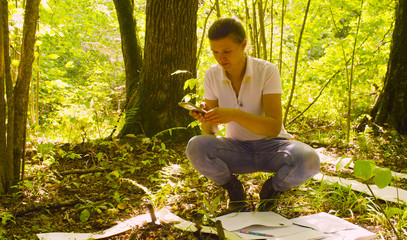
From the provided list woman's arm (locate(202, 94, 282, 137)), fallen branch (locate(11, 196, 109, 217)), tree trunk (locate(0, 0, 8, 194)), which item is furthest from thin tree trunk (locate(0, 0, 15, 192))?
woman's arm (locate(202, 94, 282, 137))

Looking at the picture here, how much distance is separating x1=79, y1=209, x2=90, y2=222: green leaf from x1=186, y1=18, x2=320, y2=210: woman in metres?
0.78

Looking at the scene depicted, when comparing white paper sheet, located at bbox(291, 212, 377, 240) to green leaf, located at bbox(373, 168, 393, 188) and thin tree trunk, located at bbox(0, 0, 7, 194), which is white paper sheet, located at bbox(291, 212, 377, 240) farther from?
thin tree trunk, located at bbox(0, 0, 7, 194)

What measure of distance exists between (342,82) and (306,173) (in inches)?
138

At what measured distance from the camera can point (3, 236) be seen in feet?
6.45

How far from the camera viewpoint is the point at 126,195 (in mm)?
2693

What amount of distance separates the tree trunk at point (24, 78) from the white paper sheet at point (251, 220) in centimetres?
161

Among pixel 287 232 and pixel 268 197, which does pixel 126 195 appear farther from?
pixel 287 232

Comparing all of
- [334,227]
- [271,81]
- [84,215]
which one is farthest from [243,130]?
[84,215]

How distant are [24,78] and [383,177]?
237 cm

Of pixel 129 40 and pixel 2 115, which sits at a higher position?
pixel 129 40

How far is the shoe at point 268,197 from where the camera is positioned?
2191 millimetres

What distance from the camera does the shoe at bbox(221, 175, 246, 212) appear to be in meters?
2.25

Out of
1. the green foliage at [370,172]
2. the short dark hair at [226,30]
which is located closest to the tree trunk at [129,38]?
the short dark hair at [226,30]

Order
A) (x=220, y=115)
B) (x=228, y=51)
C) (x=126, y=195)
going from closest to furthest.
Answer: (x=220, y=115) < (x=228, y=51) < (x=126, y=195)
